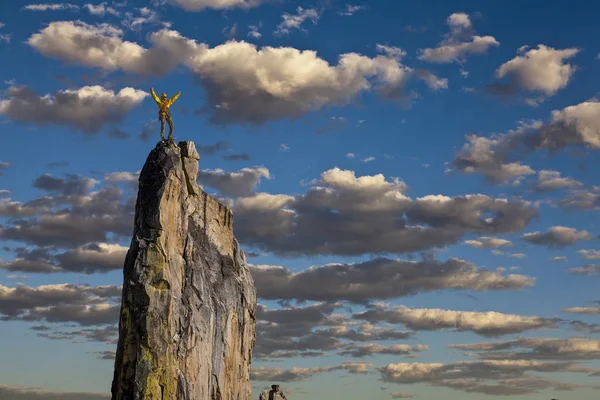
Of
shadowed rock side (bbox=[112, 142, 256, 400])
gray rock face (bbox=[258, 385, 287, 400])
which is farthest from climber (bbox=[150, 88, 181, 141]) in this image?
gray rock face (bbox=[258, 385, 287, 400])

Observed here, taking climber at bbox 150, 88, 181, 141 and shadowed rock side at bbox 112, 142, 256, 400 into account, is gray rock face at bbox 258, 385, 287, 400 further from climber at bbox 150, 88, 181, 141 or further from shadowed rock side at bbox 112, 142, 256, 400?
climber at bbox 150, 88, 181, 141

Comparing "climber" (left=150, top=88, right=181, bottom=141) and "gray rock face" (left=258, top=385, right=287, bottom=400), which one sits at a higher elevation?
"climber" (left=150, top=88, right=181, bottom=141)

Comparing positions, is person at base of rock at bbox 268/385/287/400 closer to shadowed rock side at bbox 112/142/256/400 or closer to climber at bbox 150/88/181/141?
shadowed rock side at bbox 112/142/256/400

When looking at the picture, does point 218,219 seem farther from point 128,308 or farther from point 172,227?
point 128,308

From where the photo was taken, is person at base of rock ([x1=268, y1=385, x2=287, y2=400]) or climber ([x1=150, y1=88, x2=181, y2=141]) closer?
climber ([x1=150, y1=88, x2=181, y2=141])

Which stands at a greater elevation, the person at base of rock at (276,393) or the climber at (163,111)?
the climber at (163,111)

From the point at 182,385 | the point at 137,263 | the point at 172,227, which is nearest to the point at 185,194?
the point at 172,227

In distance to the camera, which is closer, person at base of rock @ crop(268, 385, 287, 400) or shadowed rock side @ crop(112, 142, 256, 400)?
shadowed rock side @ crop(112, 142, 256, 400)

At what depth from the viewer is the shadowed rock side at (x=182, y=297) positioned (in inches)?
2667

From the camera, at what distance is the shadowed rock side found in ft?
222

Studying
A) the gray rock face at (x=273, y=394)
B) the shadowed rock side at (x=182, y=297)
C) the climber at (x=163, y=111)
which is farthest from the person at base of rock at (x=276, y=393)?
the climber at (x=163, y=111)

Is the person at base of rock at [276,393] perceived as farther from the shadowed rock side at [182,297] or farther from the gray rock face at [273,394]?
the shadowed rock side at [182,297]

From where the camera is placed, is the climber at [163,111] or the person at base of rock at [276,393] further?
the person at base of rock at [276,393]

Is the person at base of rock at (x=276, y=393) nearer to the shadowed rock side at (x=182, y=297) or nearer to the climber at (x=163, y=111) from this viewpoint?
the shadowed rock side at (x=182, y=297)
